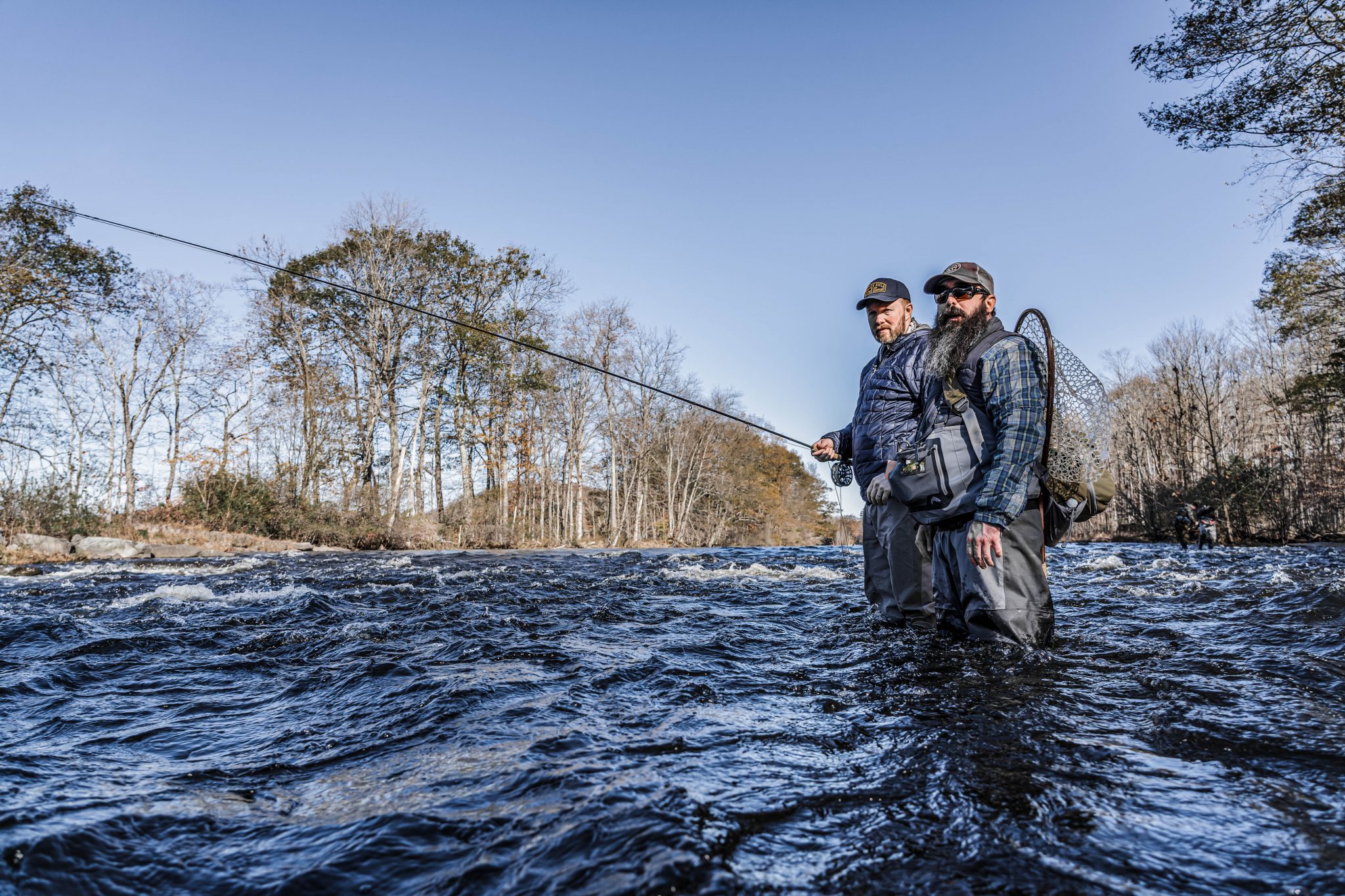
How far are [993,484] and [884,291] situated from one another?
196 centimetres


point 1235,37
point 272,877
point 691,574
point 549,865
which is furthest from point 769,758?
point 1235,37

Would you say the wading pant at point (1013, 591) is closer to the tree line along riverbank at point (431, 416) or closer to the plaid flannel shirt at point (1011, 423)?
the plaid flannel shirt at point (1011, 423)

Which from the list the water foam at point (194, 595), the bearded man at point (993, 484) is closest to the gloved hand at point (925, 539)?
the bearded man at point (993, 484)

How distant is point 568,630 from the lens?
4590 millimetres

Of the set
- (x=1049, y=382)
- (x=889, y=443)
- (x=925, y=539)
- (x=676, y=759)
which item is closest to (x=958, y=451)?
(x=1049, y=382)

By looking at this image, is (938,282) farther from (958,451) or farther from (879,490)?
(879,490)

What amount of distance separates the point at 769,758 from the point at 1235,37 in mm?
16047

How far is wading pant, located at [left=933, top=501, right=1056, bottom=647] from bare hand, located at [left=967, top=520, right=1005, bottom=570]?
39 mm

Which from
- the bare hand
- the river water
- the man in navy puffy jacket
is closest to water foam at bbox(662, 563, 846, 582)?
the man in navy puffy jacket

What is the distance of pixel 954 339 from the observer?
11.2 ft

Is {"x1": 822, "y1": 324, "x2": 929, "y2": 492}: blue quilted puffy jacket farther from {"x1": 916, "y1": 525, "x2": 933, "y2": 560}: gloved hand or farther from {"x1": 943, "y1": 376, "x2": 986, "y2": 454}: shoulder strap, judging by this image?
{"x1": 943, "y1": 376, "x2": 986, "y2": 454}: shoulder strap

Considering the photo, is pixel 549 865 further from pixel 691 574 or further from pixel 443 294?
pixel 443 294

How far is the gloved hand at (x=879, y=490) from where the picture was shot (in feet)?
13.6

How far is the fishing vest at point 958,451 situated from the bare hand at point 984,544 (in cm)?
14
